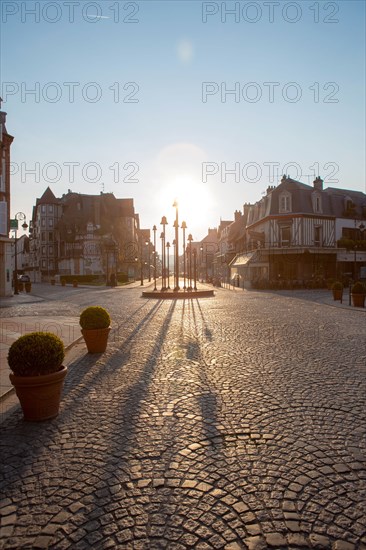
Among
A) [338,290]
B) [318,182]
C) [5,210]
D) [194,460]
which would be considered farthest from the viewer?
[318,182]

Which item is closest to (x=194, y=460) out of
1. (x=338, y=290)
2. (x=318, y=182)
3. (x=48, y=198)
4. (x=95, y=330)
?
(x=95, y=330)

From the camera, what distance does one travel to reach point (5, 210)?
24.6 meters

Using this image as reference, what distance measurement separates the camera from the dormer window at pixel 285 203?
3638 cm

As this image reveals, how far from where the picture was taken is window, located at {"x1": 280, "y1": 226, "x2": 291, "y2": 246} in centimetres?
3638

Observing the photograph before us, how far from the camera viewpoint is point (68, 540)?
2461 mm

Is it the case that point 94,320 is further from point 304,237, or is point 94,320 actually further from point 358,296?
point 304,237

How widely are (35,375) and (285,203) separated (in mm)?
35547

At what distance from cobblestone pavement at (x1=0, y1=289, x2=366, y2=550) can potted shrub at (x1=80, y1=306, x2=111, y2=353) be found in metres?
1.21

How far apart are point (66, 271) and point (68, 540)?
2448 inches

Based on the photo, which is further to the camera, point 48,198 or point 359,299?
point 48,198

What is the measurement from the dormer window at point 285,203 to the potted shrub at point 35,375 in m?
35.0

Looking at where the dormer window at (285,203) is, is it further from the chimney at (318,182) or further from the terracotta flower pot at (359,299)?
the terracotta flower pot at (359,299)

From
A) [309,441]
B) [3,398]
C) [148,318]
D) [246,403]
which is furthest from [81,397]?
[148,318]

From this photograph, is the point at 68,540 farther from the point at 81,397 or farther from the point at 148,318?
the point at 148,318
